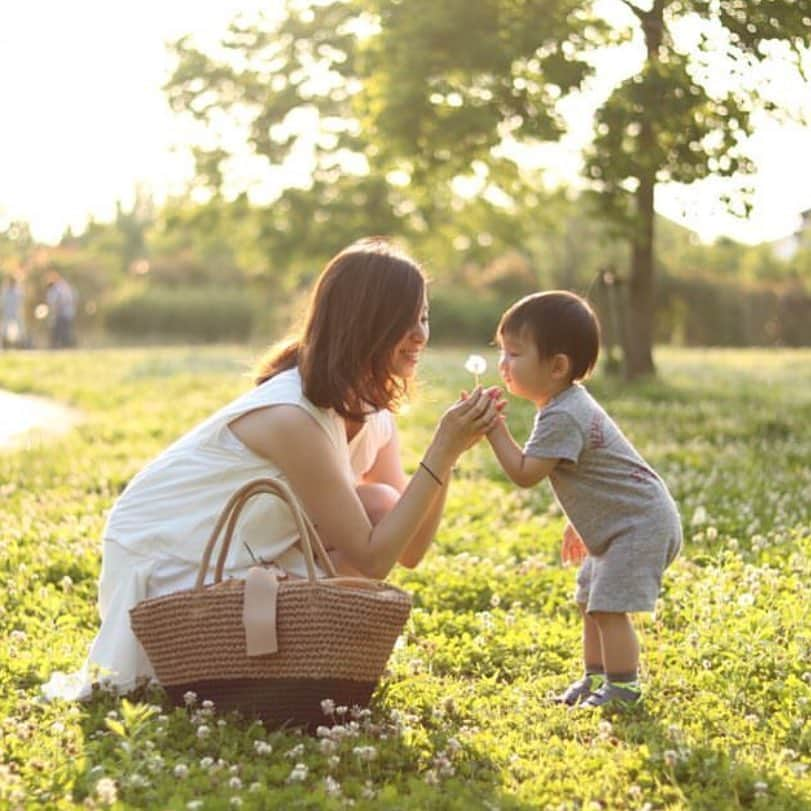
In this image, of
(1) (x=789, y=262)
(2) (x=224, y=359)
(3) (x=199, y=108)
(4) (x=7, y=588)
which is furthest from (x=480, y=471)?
(1) (x=789, y=262)

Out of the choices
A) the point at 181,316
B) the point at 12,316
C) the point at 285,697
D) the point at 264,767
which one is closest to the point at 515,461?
the point at 285,697

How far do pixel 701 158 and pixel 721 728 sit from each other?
9219 mm

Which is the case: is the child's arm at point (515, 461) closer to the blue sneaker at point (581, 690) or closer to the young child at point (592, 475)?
the young child at point (592, 475)

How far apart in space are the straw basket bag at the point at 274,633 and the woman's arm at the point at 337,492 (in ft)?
0.92

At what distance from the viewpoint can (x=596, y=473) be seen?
5.29m

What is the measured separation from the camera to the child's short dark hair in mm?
5199

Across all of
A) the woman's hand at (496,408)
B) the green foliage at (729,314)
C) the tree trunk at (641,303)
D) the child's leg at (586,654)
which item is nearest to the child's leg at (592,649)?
the child's leg at (586,654)

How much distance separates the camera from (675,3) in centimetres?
1130

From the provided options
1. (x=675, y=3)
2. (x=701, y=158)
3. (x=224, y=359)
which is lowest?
(x=224, y=359)

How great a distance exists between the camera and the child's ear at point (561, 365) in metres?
5.26

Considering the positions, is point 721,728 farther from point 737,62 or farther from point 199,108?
point 199,108

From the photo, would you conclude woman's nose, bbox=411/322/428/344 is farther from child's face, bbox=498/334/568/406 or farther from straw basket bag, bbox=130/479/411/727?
straw basket bag, bbox=130/479/411/727

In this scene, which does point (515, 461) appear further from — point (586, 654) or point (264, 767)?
point (264, 767)

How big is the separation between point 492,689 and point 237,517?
127cm
